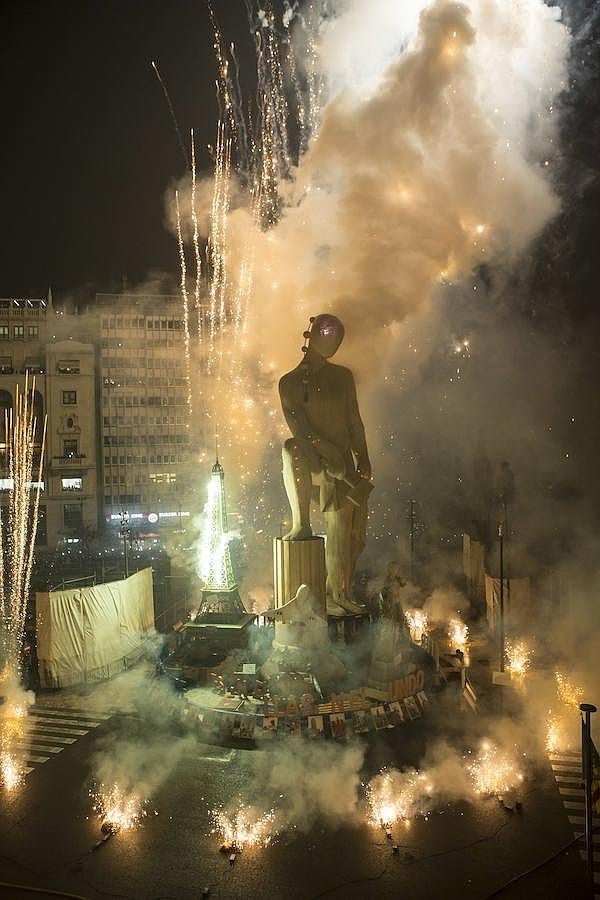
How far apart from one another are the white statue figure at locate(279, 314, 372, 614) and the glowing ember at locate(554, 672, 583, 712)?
19.4 ft

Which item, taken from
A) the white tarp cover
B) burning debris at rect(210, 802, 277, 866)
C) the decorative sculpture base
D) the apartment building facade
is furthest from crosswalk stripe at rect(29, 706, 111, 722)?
the apartment building facade

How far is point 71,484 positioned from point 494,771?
4409 centimetres

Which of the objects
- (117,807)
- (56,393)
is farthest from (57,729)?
(56,393)

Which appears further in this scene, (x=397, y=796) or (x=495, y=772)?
(x=495, y=772)

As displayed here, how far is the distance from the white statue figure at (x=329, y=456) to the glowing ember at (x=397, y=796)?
716cm

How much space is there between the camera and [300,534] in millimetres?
19422

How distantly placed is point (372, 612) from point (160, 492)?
36.2 m

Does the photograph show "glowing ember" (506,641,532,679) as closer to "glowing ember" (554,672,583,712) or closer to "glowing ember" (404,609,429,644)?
"glowing ember" (554,672,583,712)

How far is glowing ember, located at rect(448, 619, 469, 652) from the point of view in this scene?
21.5 metres

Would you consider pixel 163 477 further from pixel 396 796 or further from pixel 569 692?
pixel 396 796

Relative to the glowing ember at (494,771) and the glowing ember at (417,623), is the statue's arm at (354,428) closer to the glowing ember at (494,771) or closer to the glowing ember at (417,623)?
the glowing ember at (417,623)

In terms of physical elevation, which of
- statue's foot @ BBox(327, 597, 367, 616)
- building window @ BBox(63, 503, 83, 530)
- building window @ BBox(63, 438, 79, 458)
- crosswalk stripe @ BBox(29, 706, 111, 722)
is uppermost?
building window @ BBox(63, 438, 79, 458)

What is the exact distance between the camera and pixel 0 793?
12844 millimetres

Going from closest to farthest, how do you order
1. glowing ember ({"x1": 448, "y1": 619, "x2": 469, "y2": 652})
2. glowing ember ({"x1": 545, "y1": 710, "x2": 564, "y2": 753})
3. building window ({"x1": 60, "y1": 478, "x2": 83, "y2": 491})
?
1. glowing ember ({"x1": 545, "y1": 710, "x2": 564, "y2": 753})
2. glowing ember ({"x1": 448, "y1": 619, "x2": 469, "y2": 652})
3. building window ({"x1": 60, "y1": 478, "x2": 83, "y2": 491})
